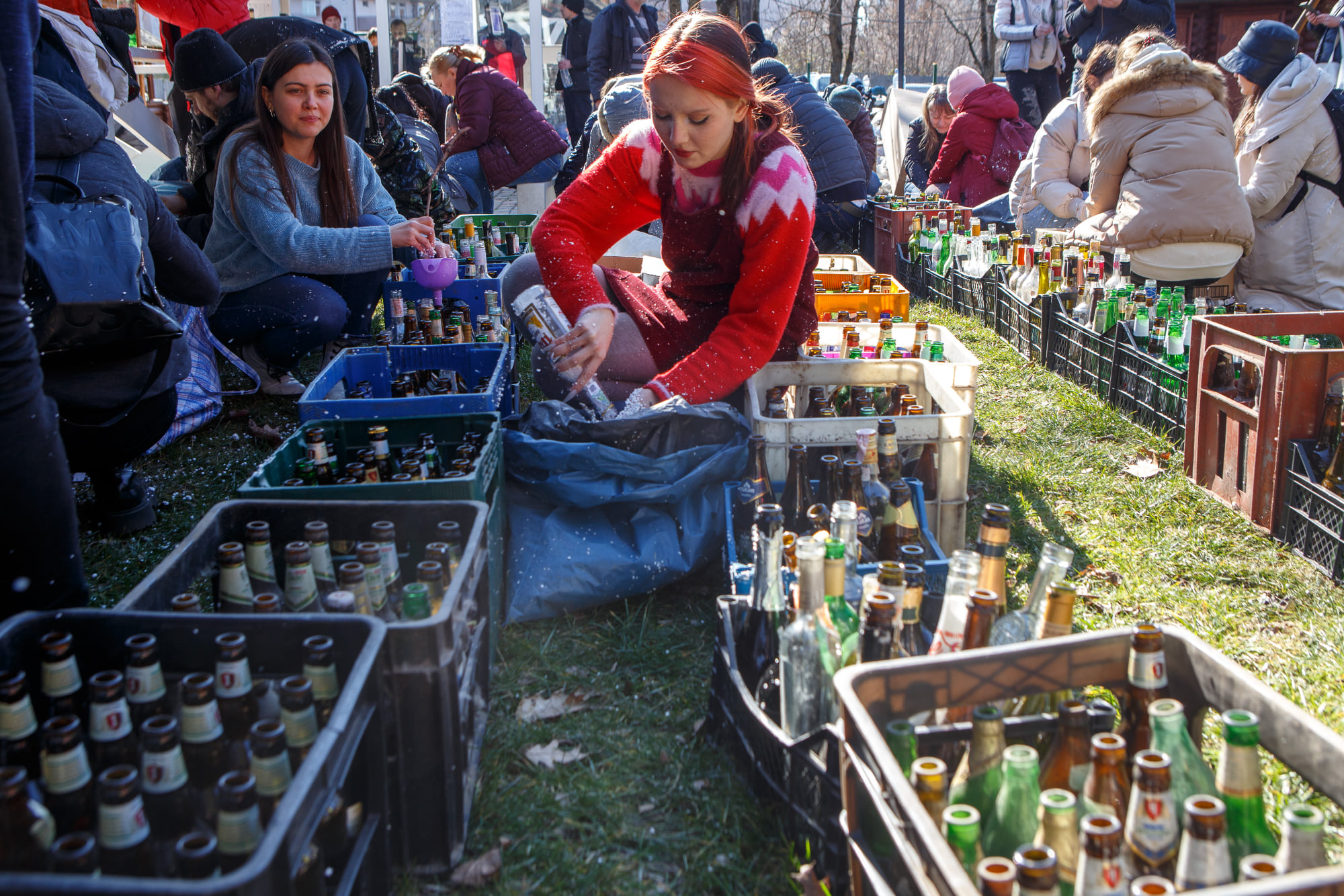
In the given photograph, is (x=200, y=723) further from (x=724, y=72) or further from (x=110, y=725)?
(x=724, y=72)

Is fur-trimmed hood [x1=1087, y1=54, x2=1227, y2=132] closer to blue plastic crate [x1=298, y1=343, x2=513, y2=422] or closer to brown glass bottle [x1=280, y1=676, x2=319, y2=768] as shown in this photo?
blue plastic crate [x1=298, y1=343, x2=513, y2=422]

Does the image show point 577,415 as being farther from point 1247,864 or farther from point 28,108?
point 1247,864

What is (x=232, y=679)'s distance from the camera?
1639 mm

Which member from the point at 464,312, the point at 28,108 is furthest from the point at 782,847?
the point at 464,312

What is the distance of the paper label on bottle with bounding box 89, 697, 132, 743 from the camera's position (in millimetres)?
1551

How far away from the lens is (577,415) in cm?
307

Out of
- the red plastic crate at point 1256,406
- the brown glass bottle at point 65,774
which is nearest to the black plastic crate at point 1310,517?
the red plastic crate at point 1256,406

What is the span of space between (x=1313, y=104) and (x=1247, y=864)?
18.2 feet

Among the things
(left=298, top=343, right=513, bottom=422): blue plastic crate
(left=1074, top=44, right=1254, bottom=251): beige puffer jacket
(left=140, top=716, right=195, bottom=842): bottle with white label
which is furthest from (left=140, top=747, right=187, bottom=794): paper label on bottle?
(left=1074, top=44, right=1254, bottom=251): beige puffer jacket

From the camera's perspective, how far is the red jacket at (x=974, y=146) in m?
8.62

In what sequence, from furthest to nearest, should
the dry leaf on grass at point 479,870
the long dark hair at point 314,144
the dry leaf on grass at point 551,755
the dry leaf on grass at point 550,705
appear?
the long dark hair at point 314,144 → the dry leaf on grass at point 550,705 → the dry leaf on grass at point 551,755 → the dry leaf on grass at point 479,870

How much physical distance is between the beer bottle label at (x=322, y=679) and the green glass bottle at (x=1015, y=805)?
1.12m

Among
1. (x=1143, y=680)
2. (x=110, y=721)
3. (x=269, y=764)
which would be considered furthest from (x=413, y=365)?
(x=1143, y=680)

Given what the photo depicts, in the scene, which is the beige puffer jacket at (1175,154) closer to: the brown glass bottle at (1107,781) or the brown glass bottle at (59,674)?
the brown glass bottle at (1107,781)
